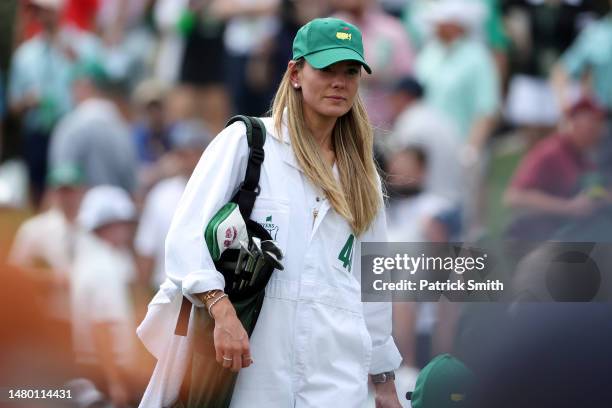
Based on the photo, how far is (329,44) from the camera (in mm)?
4359

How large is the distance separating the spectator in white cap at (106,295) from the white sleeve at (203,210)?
287 cm

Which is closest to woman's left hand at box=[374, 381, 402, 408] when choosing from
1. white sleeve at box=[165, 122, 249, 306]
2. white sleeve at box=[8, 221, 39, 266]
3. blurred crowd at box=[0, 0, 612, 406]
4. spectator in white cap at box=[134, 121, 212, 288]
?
white sleeve at box=[165, 122, 249, 306]

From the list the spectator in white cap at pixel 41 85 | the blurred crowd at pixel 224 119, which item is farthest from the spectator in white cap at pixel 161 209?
the spectator in white cap at pixel 41 85

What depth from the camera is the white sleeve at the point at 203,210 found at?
4086mm

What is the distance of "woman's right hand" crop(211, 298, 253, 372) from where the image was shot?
4.02 metres

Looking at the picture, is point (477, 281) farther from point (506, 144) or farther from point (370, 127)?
point (506, 144)

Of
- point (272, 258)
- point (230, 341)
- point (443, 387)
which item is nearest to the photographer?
point (230, 341)

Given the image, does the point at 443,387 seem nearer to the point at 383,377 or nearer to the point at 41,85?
the point at 383,377

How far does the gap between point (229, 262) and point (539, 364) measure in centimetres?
123

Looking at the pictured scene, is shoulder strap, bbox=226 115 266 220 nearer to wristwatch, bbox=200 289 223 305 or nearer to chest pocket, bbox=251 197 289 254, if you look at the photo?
chest pocket, bbox=251 197 289 254

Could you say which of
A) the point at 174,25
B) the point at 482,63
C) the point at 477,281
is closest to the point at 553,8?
the point at 482,63

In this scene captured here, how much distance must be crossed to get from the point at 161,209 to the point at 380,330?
5240mm

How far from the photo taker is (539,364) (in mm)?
4719

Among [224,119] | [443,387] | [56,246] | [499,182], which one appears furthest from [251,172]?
[224,119]
